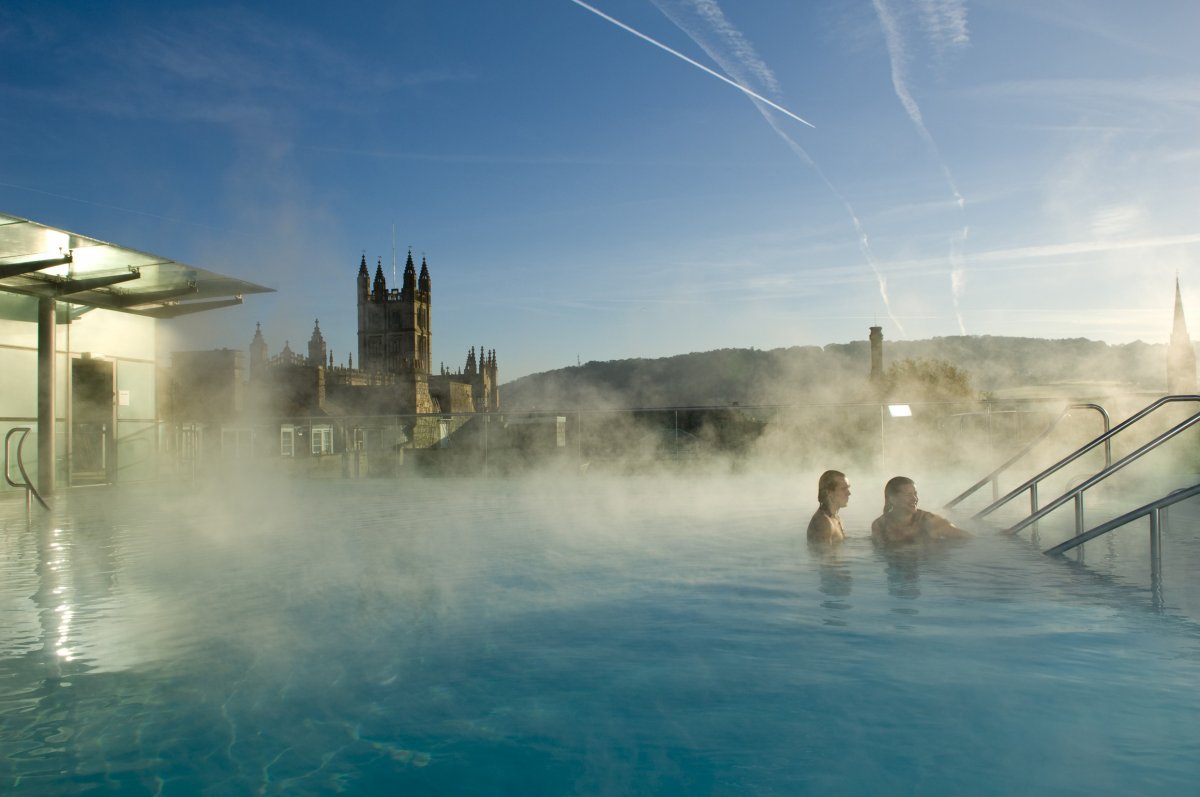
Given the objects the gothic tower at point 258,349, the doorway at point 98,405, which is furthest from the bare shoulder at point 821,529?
the gothic tower at point 258,349

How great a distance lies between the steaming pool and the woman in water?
258mm

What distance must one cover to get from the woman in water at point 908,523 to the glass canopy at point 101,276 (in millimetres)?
7203

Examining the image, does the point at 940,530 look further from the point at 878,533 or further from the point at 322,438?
the point at 322,438

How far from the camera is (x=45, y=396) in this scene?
9656mm

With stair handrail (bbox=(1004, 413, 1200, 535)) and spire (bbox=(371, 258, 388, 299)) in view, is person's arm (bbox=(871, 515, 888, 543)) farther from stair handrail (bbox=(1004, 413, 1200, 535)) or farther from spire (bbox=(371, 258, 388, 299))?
spire (bbox=(371, 258, 388, 299))

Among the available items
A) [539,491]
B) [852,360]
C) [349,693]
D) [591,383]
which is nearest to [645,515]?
[539,491]

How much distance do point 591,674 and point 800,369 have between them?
90.4 m

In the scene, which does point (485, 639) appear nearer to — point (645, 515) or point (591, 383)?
point (645, 515)

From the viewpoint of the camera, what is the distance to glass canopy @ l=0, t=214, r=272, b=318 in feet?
26.0

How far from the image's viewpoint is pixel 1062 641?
337 centimetres

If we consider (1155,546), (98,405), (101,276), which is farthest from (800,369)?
(1155,546)

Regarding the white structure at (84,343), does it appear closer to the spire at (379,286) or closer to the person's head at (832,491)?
the person's head at (832,491)

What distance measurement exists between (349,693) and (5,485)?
9.72 meters

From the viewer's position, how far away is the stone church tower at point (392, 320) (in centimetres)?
8419
